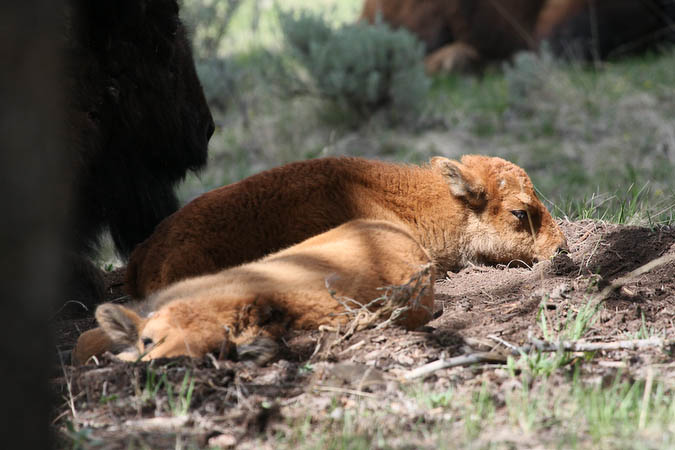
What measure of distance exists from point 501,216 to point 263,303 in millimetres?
1879

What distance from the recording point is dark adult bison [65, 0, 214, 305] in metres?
4.02

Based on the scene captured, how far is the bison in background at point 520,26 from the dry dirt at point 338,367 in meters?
8.12

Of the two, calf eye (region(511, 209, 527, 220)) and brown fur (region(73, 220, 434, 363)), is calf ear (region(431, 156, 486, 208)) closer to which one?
calf eye (region(511, 209, 527, 220))

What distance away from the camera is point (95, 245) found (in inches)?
183

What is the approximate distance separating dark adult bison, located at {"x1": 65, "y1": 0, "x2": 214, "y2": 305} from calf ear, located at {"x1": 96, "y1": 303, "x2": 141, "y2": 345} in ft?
3.95

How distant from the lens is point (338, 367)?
2744mm

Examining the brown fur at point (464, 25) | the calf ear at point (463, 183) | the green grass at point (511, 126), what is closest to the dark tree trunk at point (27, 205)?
the calf ear at point (463, 183)

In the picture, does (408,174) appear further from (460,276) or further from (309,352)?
(309,352)

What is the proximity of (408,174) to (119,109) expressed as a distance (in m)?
1.75

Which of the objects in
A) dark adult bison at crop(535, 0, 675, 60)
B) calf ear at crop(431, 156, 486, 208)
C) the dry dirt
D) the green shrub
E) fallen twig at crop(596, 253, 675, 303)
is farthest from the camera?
dark adult bison at crop(535, 0, 675, 60)

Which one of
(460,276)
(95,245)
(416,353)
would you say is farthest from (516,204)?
(95,245)

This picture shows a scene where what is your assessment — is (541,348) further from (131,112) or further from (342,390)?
(131,112)

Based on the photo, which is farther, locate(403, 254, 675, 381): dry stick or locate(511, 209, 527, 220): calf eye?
locate(511, 209, 527, 220): calf eye

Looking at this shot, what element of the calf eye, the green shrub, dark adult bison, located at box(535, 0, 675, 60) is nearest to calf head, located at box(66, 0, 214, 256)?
the calf eye
